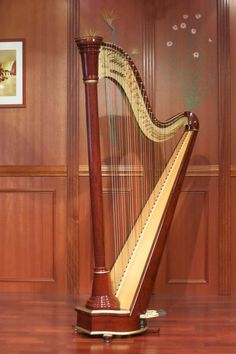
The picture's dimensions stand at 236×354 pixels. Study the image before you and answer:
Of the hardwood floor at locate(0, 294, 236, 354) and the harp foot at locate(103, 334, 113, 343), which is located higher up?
the harp foot at locate(103, 334, 113, 343)

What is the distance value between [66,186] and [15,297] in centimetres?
87

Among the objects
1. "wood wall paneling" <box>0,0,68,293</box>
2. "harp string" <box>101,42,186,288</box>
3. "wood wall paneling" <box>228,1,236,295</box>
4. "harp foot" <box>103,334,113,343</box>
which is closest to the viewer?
"harp foot" <box>103,334,113,343</box>

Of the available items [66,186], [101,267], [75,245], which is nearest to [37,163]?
[66,186]

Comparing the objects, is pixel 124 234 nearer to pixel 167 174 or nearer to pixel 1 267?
pixel 167 174

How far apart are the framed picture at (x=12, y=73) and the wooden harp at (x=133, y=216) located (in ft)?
3.56

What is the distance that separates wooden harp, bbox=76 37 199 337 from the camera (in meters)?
3.85

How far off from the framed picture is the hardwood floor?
55.8 inches

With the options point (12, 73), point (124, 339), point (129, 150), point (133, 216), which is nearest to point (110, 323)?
point (124, 339)

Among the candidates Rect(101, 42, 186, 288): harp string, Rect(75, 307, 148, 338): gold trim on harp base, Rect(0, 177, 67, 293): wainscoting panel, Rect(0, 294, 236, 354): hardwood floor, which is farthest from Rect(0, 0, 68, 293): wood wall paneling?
Rect(75, 307, 148, 338): gold trim on harp base

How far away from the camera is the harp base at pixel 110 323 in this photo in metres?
3.95

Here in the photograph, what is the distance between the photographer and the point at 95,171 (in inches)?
152

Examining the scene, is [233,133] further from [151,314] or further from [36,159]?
[151,314]

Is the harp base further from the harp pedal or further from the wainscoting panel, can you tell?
the wainscoting panel

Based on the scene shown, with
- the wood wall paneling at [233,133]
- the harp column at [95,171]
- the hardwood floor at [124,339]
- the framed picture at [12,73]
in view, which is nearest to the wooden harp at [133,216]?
the harp column at [95,171]
